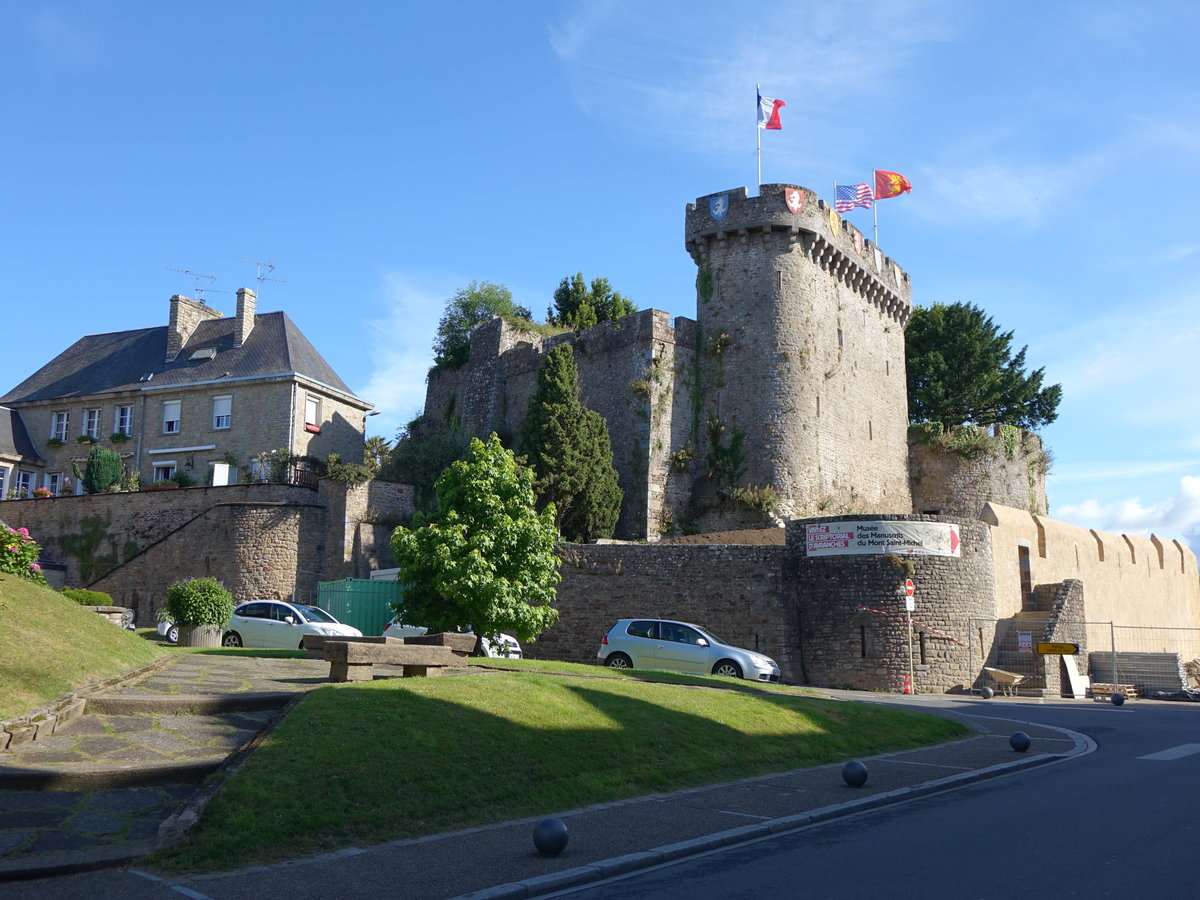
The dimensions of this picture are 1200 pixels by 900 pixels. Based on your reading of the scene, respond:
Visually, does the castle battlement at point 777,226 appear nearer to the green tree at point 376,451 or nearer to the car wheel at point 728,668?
the green tree at point 376,451

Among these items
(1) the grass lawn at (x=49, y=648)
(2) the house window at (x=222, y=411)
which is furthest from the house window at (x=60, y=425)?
(1) the grass lawn at (x=49, y=648)

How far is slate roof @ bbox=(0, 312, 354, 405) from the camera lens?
130 ft

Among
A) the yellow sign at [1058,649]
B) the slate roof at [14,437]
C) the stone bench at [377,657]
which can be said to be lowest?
the yellow sign at [1058,649]

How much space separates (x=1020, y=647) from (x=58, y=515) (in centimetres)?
3011

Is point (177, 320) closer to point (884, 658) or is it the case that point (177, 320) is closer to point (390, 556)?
point (390, 556)

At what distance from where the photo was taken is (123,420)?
4091 centimetres

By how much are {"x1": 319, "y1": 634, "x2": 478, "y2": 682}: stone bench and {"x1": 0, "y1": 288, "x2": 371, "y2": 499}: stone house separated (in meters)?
26.6

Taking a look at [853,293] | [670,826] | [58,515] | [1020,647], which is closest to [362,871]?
[670,826]

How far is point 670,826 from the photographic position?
856 centimetres

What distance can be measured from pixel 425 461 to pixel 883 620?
1638 cm

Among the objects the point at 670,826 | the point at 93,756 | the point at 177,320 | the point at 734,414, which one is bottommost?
the point at 670,826

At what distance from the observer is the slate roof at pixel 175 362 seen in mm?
39750

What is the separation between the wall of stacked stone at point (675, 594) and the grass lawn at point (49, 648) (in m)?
13.2

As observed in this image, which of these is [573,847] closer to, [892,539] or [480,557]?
[480,557]
